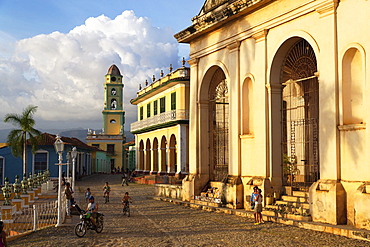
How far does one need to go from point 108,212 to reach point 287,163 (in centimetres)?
690

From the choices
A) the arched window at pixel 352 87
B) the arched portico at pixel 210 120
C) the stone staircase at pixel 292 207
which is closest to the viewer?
the arched window at pixel 352 87

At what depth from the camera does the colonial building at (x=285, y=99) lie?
11.6 meters

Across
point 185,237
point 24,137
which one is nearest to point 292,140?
point 185,237

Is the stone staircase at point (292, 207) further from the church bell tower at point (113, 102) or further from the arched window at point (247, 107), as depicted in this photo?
the church bell tower at point (113, 102)

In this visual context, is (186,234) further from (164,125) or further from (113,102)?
(113,102)

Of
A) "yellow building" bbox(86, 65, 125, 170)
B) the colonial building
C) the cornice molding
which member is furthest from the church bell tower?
the cornice molding

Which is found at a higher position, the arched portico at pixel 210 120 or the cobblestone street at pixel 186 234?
the arched portico at pixel 210 120

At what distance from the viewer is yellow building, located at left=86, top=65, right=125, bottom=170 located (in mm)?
66938

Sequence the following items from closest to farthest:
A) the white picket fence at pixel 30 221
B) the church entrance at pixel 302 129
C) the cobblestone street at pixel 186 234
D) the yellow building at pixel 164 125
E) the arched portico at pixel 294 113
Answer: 1. the cobblestone street at pixel 186 234
2. the white picket fence at pixel 30 221
3. the arched portico at pixel 294 113
4. the church entrance at pixel 302 129
5. the yellow building at pixel 164 125

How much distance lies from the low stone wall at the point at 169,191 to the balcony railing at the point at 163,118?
35.8 ft

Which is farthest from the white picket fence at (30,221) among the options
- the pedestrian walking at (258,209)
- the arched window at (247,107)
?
the arched window at (247,107)

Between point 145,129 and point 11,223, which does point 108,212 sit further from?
point 145,129

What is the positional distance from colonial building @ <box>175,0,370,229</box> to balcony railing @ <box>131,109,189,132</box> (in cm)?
1092

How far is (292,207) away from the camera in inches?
529
